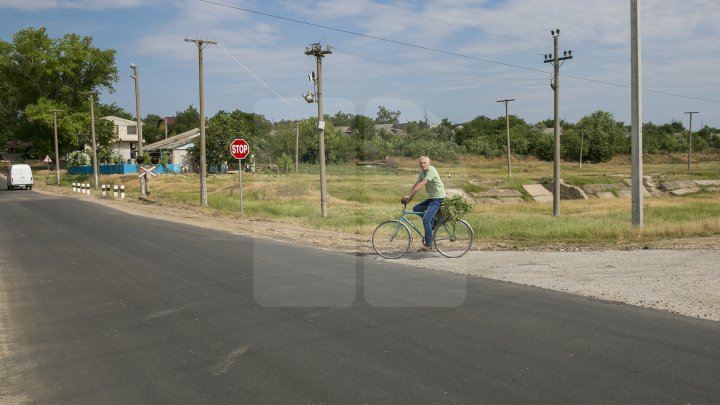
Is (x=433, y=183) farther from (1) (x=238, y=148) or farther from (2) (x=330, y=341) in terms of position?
(1) (x=238, y=148)

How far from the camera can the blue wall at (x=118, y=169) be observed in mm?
70938

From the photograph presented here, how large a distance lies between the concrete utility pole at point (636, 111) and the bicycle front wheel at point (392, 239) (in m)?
7.97

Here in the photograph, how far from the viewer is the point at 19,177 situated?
2158 inches

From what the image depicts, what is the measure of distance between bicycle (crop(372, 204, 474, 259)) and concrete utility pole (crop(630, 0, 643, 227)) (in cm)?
714

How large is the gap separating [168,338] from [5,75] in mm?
89646

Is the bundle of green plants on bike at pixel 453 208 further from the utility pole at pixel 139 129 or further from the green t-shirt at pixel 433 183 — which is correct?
the utility pole at pixel 139 129

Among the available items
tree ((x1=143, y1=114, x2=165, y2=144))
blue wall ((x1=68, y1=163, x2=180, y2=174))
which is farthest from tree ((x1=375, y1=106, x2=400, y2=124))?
tree ((x1=143, y1=114, x2=165, y2=144))

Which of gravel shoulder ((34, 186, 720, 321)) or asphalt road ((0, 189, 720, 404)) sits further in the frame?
gravel shoulder ((34, 186, 720, 321))

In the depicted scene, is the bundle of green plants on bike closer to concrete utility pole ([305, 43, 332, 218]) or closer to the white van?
concrete utility pole ([305, 43, 332, 218])

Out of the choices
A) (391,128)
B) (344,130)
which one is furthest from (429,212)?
(344,130)

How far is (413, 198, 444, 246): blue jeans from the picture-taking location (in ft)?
40.2

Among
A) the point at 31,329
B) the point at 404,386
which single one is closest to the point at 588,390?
the point at 404,386

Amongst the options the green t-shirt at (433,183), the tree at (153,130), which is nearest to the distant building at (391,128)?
the green t-shirt at (433,183)

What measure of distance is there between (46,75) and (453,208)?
276 ft
